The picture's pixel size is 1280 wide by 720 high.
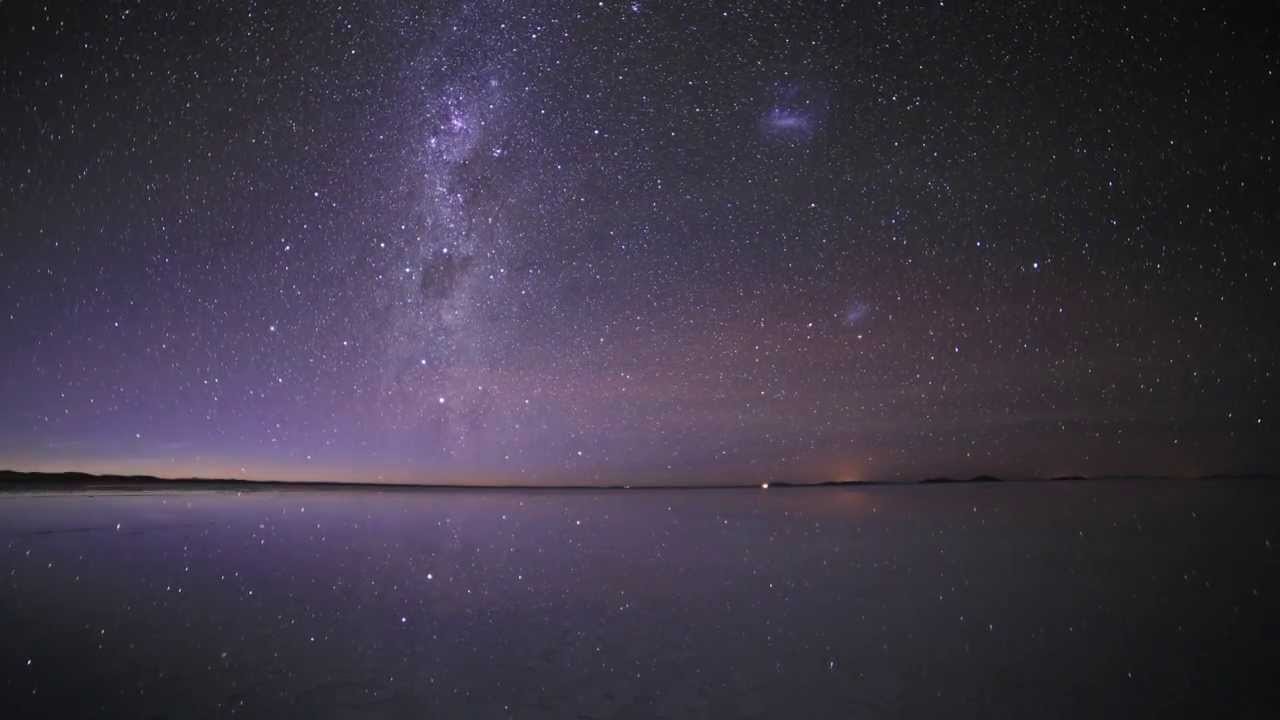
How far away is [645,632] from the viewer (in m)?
4.48

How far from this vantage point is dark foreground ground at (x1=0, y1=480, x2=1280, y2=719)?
3.19 metres

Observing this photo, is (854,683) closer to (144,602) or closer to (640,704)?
(640,704)

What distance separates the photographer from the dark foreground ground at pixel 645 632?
10.5 ft

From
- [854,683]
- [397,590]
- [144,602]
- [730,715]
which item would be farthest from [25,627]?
[854,683]

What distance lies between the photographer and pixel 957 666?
372 cm

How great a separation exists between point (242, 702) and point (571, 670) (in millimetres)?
1565

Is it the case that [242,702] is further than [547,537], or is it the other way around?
[547,537]

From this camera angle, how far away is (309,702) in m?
3.13

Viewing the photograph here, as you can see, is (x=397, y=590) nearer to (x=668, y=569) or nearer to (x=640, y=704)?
(x=668, y=569)

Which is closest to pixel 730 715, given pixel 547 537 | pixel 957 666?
pixel 957 666

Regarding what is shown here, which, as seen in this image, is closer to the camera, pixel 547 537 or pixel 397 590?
pixel 397 590

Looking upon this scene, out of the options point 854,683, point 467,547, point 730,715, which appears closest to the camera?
point 730,715

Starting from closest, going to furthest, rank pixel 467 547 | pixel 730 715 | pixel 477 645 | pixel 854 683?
pixel 730 715
pixel 854 683
pixel 477 645
pixel 467 547

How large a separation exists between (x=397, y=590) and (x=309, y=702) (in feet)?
9.97
